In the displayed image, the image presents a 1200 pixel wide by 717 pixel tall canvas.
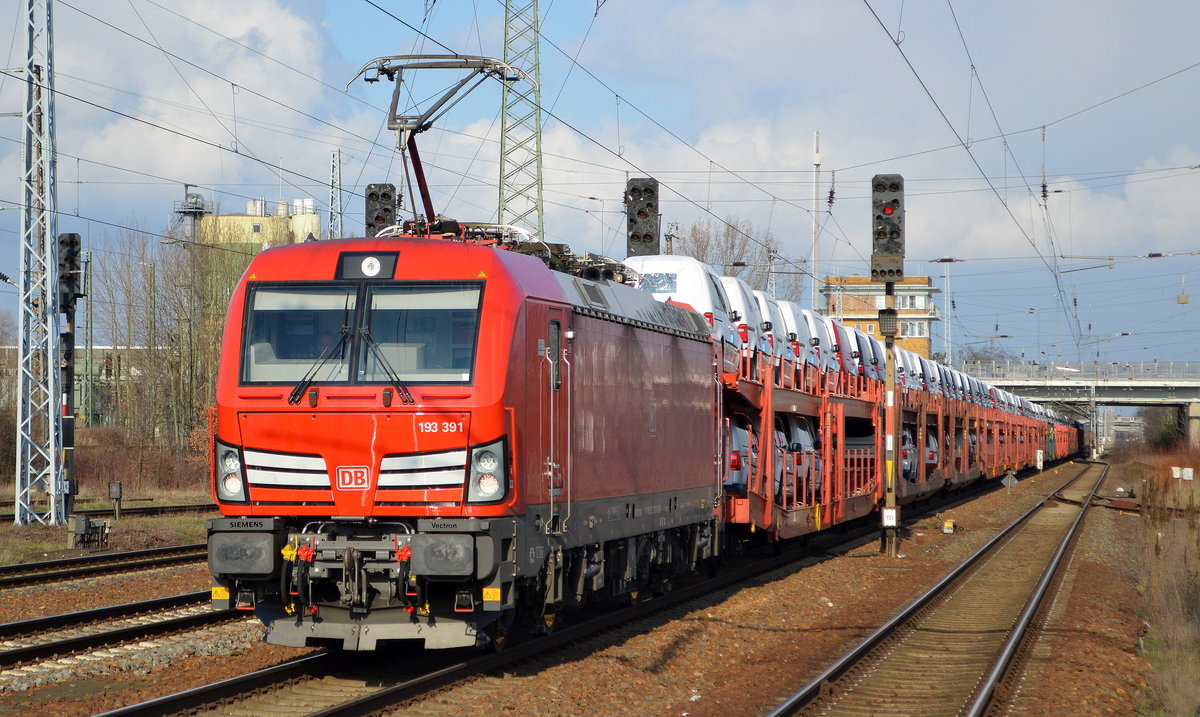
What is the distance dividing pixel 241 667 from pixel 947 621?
30.1 feet

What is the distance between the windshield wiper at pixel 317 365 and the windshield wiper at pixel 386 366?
0.14 meters

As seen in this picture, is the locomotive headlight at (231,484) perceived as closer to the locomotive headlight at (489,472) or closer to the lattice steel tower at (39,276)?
the locomotive headlight at (489,472)

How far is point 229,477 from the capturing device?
32.3ft

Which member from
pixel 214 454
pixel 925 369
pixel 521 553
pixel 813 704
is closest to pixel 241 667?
pixel 214 454

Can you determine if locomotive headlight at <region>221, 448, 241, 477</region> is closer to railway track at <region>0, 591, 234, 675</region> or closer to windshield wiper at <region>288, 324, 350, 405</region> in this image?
windshield wiper at <region>288, 324, 350, 405</region>

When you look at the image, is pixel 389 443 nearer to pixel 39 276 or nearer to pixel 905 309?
pixel 39 276

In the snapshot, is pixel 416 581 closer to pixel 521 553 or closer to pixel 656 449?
pixel 521 553

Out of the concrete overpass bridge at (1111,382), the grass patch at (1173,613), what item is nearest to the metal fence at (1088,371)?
Answer: the concrete overpass bridge at (1111,382)

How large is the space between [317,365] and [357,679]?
2762 millimetres

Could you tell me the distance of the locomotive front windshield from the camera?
31.8ft

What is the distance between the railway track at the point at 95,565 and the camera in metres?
17.0

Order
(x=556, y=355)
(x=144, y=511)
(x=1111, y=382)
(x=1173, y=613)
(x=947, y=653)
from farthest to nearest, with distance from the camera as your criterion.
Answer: (x=1111, y=382) → (x=144, y=511) → (x=1173, y=613) → (x=947, y=653) → (x=556, y=355)

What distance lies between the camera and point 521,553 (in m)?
9.90

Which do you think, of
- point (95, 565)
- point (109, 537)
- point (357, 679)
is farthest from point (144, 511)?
point (357, 679)
